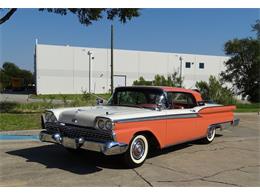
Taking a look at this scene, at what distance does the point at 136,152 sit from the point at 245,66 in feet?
113

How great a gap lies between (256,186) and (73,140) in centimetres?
308

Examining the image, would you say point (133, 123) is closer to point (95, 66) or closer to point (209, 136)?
point (209, 136)

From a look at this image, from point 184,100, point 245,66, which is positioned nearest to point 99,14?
point 184,100

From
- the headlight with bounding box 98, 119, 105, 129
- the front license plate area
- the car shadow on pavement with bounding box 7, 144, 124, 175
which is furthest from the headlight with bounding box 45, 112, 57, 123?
the headlight with bounding box 98, 119, 105, 129

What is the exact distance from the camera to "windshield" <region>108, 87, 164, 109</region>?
24.9ft

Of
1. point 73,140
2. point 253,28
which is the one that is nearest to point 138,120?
point 73,140

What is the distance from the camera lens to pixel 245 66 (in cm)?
3853

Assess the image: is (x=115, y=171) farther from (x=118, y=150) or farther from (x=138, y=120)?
(x=138, y=120)

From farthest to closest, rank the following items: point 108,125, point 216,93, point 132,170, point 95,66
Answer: point 95,66
point 216,93
point 132,170
point 108,125

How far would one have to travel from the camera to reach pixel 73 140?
6371 millimetres

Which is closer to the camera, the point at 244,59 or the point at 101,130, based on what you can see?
the point at 101,130

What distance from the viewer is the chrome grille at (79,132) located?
20.4ft

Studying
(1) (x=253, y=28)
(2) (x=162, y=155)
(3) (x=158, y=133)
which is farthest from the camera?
(1) (x=253, y=28)

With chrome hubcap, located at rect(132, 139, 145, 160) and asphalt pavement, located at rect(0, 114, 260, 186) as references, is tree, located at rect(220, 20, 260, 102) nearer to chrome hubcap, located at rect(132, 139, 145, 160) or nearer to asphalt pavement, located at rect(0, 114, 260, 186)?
asphalt pavement, located at rect(0, 114, 260, 186)
